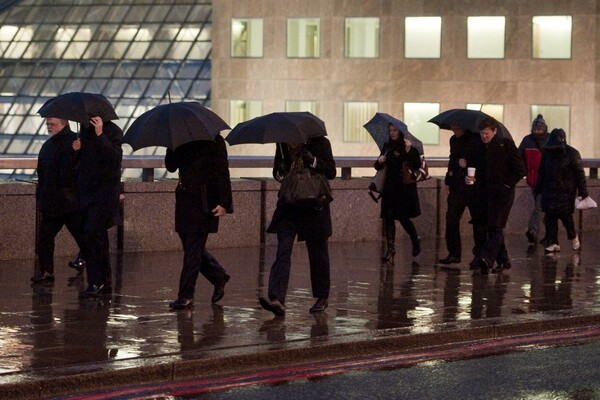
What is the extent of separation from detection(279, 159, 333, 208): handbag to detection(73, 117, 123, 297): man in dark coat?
1896 millimetres

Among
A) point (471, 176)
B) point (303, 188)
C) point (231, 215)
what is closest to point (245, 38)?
point (231, 215)

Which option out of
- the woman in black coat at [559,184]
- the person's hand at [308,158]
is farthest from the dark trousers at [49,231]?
the woman in black coat at [559,184]

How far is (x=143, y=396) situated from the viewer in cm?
885

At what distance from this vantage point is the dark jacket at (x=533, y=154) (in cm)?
2036

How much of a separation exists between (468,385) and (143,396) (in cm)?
209

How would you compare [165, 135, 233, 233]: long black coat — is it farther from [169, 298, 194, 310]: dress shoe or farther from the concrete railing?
the concrete railing

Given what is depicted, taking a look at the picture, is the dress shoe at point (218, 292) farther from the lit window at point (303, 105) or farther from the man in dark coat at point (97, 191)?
the lit window at point (303, 105)

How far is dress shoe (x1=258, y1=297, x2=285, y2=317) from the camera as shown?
1187 cm

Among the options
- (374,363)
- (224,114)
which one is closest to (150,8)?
(224,114)

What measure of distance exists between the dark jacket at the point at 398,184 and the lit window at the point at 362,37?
1432 inches

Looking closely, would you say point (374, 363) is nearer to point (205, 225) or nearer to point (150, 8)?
point (205, 225)

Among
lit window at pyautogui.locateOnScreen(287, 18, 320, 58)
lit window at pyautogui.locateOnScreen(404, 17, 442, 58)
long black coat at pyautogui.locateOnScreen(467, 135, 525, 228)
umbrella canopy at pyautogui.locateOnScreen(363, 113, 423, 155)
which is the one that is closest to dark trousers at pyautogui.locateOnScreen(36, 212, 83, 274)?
umbrella canopy at pyautogui.locateOnScreen(363, 113, 423, 155)

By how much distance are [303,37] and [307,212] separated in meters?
42.7

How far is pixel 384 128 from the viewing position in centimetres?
1725
